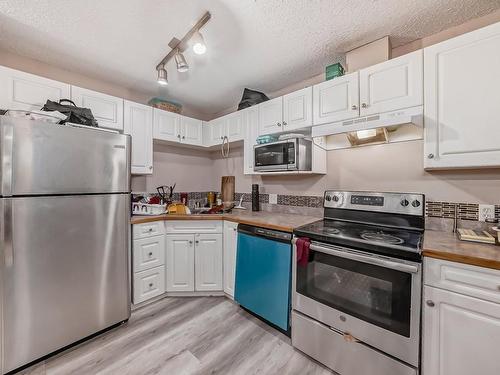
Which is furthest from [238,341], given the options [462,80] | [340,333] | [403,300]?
[462,80]

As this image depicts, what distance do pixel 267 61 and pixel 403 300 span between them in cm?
213

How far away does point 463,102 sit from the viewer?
1.34 metres

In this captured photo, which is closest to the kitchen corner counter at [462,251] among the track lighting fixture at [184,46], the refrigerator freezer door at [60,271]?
the track lighting fixture at [184,46]

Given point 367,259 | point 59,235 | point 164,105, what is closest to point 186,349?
point 59,235

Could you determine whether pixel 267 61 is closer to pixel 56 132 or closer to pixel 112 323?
pixel 56 132

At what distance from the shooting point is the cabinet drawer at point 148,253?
2.17 metres

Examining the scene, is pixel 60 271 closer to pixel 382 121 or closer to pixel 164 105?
pixel 164 105

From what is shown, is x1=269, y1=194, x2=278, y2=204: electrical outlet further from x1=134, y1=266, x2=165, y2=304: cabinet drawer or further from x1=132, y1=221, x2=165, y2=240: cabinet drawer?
x1=134, y1=266, x2=165, y2=304: cabinet drawer

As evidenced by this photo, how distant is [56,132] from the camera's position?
1538 millimetres

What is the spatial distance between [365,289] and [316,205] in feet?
3.46

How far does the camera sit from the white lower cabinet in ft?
3.37

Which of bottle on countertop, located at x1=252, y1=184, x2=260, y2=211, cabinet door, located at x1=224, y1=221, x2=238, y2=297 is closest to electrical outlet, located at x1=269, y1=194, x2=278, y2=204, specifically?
bottle on countertop, located at x1=252, y1=184, x2=260, y2=211

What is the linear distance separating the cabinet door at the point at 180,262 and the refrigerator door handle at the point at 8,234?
46.4 inches

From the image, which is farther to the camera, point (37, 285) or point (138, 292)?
point (138, 292)
